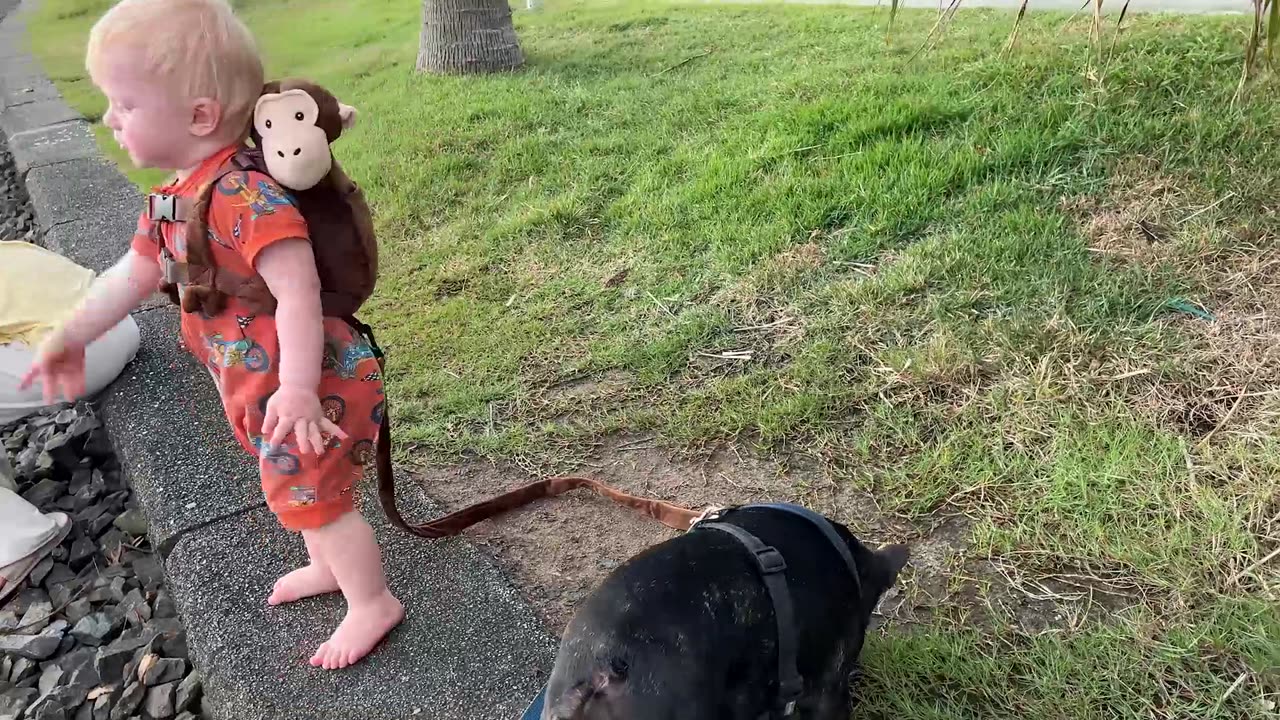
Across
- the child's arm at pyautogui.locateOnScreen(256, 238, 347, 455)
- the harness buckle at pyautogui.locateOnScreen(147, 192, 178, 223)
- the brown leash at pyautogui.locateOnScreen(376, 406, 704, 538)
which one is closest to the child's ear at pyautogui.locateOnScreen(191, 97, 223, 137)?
the harness buckle at pyautogui.locateOnScreen(147, 192, 178, 223)

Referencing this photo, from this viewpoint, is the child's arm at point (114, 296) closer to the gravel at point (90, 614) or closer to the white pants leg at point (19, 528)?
the gravel at point (90, 614)

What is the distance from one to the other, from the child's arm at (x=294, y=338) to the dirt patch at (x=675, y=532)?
0.70 m

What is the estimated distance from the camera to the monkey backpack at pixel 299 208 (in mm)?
1637

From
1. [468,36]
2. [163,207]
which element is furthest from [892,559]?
[468,36]

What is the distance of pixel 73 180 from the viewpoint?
5109mm

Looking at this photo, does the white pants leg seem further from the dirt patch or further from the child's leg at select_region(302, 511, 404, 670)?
the child's leg at select_region(302, 511, 404, 670)

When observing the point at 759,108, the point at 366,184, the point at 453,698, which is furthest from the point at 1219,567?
the point at 366,184

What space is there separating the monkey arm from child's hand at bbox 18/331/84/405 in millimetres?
507

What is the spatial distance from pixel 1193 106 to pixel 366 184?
3.65m

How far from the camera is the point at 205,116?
1.66 meters

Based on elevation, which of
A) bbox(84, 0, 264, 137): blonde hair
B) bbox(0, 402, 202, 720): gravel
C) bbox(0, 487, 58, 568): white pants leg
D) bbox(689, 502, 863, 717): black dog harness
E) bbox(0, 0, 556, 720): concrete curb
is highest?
bbox(84, 0, 264, 137): blonde hair

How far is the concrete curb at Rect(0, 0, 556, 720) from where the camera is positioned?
1802 mm

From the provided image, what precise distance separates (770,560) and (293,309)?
3.13 ft

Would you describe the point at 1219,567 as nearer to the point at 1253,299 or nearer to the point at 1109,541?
the point at 1109,541
